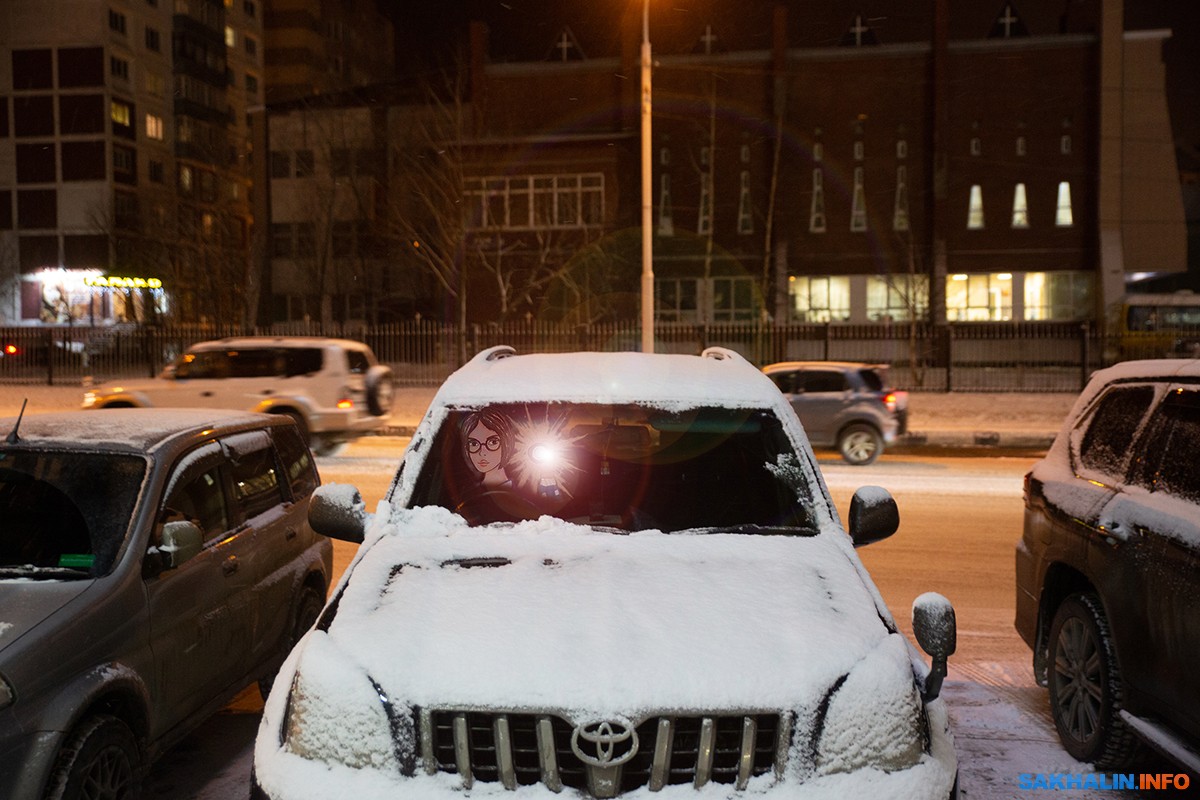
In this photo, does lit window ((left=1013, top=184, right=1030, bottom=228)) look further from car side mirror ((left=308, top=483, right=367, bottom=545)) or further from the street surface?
car side mirror ((left=308, top=483, right=367, bottom=545))

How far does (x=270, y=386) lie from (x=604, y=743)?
563 inches

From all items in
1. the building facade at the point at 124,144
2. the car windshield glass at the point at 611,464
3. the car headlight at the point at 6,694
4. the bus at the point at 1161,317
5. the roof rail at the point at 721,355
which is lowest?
the car headlight at the point at 6,694

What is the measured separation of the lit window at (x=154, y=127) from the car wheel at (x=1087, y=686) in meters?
76.1

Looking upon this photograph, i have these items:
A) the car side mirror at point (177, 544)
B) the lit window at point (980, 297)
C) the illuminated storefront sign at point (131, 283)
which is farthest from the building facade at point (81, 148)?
the car side mirror at point (177, 544)

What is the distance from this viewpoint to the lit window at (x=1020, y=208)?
42219mm

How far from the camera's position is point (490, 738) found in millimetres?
2684

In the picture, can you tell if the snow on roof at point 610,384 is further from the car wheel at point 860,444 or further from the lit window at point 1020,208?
the lit window at point 1020,208

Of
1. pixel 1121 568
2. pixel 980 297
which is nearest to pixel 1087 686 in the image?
pixel 1121 568

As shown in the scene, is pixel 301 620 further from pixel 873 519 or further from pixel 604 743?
pixel 604 743

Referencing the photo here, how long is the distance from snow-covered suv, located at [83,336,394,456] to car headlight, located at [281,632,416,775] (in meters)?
13.5

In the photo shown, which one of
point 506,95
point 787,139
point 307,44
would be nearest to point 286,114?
point 506,95

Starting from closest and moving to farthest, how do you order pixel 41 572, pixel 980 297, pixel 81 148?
pixel 41 572 → pixel 980 297 → pixel 81 148

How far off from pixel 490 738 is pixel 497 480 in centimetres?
171

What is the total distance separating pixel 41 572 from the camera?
3.95 m
